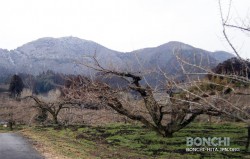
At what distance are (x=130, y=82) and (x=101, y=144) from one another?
3.52m

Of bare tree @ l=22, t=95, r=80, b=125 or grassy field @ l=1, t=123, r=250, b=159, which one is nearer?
grassy field @ l=1, t=123, r=250, b=159

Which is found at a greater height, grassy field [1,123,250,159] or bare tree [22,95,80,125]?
bare tree [22,95,80,125]

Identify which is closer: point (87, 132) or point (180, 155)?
point (180, 155)

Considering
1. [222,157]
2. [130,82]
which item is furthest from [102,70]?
[222,157]

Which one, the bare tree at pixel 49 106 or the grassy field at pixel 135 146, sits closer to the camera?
the grassy field at pixel 135 146

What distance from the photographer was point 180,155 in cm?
1324

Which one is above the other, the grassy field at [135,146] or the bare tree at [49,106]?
the bare tree at [49,106]

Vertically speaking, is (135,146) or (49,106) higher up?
(49,106)

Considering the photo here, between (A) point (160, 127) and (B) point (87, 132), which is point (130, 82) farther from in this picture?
(B) point (87, 132)

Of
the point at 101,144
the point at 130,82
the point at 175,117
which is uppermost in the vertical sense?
the point at 130,82

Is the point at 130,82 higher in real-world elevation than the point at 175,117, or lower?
higher

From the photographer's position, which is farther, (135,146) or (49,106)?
(49,106)

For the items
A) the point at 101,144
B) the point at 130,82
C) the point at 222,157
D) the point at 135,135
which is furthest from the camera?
the point at 135,135

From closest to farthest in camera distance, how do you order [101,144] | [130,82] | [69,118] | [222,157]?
[222,157] → [130,82] → [101,144] → [69,118]
